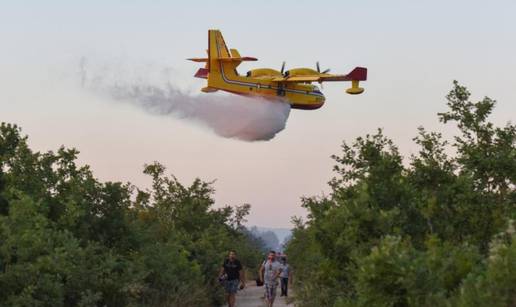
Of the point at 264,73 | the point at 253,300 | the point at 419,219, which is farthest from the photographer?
the point at 264,73

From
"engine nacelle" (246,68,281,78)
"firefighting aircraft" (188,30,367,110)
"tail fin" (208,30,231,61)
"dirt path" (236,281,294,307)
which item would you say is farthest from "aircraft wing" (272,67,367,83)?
"dirt path" (236,281,294,307)

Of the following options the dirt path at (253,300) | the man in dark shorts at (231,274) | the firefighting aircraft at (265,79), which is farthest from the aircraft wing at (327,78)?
the man in dark shorts at (231,274)

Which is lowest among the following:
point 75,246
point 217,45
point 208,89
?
point 75,246

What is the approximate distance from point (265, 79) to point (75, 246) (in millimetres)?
36897

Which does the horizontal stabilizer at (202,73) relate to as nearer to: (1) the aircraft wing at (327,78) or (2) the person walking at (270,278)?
(1) the aircraft wing at (327,78)

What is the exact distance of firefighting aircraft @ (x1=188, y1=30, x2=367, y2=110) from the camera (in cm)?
4825

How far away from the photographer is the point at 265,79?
5212 cm

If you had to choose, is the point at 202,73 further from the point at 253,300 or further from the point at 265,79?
the point at 253,300

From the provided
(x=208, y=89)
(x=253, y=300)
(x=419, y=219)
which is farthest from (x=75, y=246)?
(x=208, y=89)

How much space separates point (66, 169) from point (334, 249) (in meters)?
6.88

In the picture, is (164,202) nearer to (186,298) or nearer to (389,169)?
(186,298)

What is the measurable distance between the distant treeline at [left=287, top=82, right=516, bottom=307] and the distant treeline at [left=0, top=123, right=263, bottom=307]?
3.61m

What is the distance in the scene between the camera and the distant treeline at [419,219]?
10969mm

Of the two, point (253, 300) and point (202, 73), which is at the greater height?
point (202, 73)
